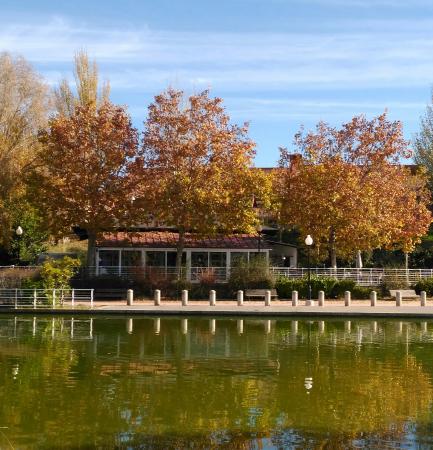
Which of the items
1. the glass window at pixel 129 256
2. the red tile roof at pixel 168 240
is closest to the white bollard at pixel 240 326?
the red tile roof at pixel 168 240

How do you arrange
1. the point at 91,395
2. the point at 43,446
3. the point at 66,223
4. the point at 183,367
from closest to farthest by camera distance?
1. the point at 43,446
2. the point at 91,395
3. the point at 183,367
4. the point at 66,223

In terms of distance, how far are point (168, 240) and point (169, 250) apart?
3.05ft

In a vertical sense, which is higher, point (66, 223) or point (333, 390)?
point (66, 223)

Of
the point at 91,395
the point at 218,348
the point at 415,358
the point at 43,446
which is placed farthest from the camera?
the point at 218,348

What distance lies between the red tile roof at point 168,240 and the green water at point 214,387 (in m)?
17.1

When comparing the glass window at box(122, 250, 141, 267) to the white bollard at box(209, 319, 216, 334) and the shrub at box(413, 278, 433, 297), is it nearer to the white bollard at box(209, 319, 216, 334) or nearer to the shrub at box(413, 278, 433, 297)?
the white bollard at box(209, 319, 216, 334)

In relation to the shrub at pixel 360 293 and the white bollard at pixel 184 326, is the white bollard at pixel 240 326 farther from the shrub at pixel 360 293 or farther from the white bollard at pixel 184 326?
the shrub at pixel 360 293

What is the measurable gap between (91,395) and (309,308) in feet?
66.5

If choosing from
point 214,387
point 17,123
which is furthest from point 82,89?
point 214,387

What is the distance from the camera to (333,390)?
16719 millimetres

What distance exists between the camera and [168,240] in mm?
46969

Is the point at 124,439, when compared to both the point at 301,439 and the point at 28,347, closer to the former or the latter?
the point at 301,439

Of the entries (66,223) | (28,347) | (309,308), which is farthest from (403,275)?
(28,347)

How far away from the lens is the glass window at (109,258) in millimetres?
46500
